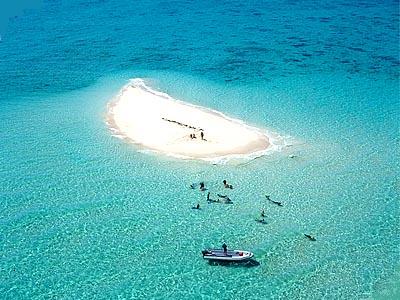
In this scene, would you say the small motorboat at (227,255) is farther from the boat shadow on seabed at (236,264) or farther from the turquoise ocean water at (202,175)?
the turquoise ocean water at (202,175)

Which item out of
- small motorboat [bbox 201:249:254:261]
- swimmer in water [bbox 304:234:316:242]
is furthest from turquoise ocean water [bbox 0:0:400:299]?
small motorboat [bbox 201:249:254:261]

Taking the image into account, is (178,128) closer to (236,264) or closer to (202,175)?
(202,175)

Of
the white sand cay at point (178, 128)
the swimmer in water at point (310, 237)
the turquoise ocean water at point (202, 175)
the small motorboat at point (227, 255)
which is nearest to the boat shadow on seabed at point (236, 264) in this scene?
the turquoise ocean water at point (202, 175)

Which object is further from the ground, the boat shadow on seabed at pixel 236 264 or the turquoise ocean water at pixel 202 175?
the turquoise ocean water at pixel 202 175

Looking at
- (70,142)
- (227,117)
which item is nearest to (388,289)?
(227,117)

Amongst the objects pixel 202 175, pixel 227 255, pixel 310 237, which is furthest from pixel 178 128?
pixel 227 255

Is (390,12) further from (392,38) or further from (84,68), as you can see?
(84,68)

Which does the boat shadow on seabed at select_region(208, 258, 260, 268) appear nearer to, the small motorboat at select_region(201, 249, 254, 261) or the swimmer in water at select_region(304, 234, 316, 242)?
the small motorboat at select_region(201, 249, 254, 261)
